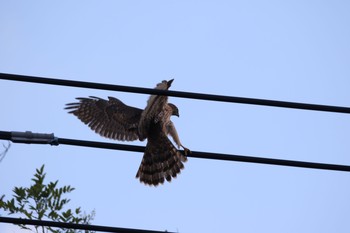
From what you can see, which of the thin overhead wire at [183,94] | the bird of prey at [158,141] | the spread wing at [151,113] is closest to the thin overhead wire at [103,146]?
the thin overhead wire at [183,94]

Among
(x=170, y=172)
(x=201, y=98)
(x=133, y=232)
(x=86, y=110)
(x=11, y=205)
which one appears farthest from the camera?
(x=86, y=110)

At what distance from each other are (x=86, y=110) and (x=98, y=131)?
1.60ft

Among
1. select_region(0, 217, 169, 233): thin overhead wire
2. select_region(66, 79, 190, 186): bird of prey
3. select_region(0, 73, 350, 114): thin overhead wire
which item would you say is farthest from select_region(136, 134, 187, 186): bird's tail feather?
select_region(0, 217, 169, 233): thin overhead wire

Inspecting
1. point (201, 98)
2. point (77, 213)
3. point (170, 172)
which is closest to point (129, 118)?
point (170, 172)

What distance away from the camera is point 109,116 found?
38.0ft

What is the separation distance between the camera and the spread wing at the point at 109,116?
36.3 feet

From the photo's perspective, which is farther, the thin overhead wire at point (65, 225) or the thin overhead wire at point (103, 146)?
the thin overhead wire at point (103, 146)

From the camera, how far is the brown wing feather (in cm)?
977

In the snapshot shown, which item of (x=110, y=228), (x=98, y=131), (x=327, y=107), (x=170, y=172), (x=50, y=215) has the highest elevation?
(x=98, y=131)

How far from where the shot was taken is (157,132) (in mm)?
9883

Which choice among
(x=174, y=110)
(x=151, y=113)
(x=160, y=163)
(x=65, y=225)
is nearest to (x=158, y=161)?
(x=160, y=163)

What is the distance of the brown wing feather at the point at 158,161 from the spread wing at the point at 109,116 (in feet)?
3.22

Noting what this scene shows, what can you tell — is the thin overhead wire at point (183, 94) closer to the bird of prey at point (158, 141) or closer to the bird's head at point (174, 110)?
the bird of prey at point (158, 141)

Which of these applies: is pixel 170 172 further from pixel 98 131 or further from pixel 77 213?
pixel 98 131
